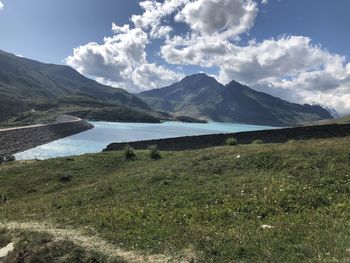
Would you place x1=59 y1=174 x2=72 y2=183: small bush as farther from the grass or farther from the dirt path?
the dirt path

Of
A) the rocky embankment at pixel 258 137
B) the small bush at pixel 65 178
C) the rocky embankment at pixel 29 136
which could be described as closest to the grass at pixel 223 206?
the small bush at pixel 65 178

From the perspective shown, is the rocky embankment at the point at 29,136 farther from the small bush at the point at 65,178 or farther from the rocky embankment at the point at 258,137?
the small bush at the point at 65,178

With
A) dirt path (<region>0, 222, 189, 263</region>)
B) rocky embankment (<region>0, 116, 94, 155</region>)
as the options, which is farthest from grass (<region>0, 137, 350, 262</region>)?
rocky embankment (<region>0, 116, 94, 155</region>)

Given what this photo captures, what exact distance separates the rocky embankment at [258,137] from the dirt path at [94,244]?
3768cm

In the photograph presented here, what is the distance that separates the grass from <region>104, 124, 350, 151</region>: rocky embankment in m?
16.5

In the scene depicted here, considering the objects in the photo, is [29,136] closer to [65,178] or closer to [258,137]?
[258,137]

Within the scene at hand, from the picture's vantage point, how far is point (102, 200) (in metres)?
26.7

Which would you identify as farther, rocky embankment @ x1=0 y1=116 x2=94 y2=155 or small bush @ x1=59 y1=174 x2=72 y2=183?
rocky embankment @ x1=0 y1=116 x2=94 y2=155

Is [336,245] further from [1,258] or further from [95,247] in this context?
[1,258]

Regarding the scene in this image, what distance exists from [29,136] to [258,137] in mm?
81209

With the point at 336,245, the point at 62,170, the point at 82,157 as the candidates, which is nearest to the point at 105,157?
the point at 82,157

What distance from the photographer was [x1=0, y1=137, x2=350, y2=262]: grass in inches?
579

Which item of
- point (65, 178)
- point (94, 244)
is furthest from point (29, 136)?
point (94, 244)

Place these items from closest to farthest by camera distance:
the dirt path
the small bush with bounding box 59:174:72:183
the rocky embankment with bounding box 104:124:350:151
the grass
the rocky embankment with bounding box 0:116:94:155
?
the dirt path
the grass
the small bush with bounding box 59:174:72:183
the rocky embankment with bounding box 104:124:350:151
the rocky embankment with bounding box 0:116:94:155
